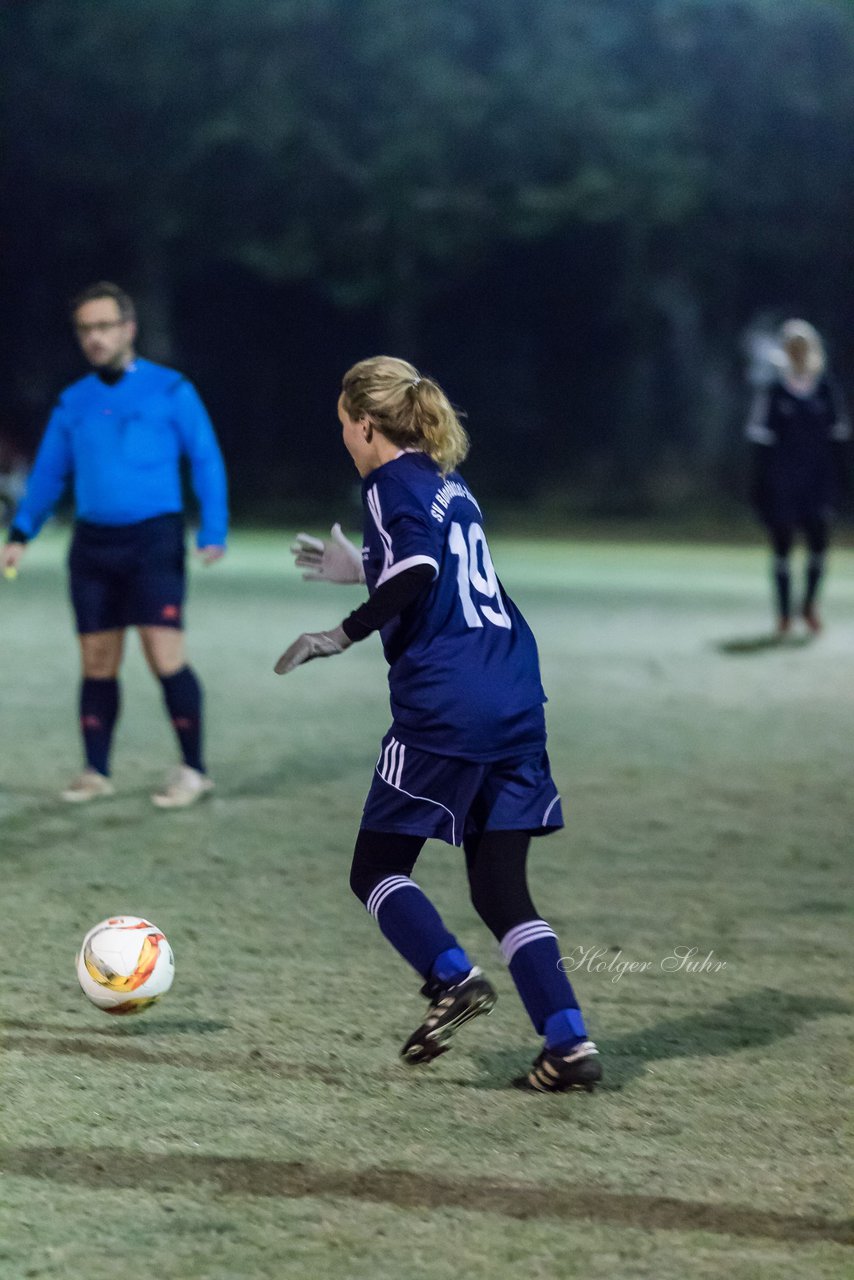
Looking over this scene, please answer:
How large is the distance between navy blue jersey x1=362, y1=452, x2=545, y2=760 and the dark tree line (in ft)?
112

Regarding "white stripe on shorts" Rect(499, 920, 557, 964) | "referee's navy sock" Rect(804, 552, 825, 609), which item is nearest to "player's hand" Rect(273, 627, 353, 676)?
"white stripe on shorts" Rect(499, 920, 557, 964)

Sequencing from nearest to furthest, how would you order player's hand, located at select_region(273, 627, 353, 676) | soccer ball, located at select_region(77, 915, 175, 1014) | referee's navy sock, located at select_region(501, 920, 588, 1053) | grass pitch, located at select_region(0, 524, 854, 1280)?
grass pitch, located at select_region(0, 524, 854, 1280) < player's hand, located at select_region(273, 627, 353, 676) < referee's navy sock, located at select_region(501, 920, 588, 1053) < soccer ball, located at select_region(77, 915, 175, 1014)

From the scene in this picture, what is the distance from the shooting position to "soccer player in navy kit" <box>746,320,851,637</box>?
45.8 feet

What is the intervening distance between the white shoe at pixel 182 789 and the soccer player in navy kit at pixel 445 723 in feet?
11.4

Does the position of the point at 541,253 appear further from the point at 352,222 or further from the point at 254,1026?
the point at 254,1026

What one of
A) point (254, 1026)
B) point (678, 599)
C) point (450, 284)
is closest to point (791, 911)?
point (254, 1026)

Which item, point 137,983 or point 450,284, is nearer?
point 137,983

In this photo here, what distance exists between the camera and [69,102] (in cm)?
3812

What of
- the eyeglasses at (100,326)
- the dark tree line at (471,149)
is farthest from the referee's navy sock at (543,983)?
the dark tree line at (471,149)

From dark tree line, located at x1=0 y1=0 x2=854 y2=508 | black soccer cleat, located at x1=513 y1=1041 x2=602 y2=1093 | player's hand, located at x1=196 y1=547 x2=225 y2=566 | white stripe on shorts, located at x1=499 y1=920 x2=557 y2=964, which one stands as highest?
dark tree line, located at x1=0 y1=0 x2=854 y2=508

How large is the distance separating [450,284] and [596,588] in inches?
916

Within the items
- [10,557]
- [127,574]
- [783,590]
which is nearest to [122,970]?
[127,574]

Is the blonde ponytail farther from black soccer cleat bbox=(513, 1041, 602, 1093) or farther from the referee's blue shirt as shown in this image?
the referee's blue shirt

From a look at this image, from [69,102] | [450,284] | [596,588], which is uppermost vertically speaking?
[69,102]
